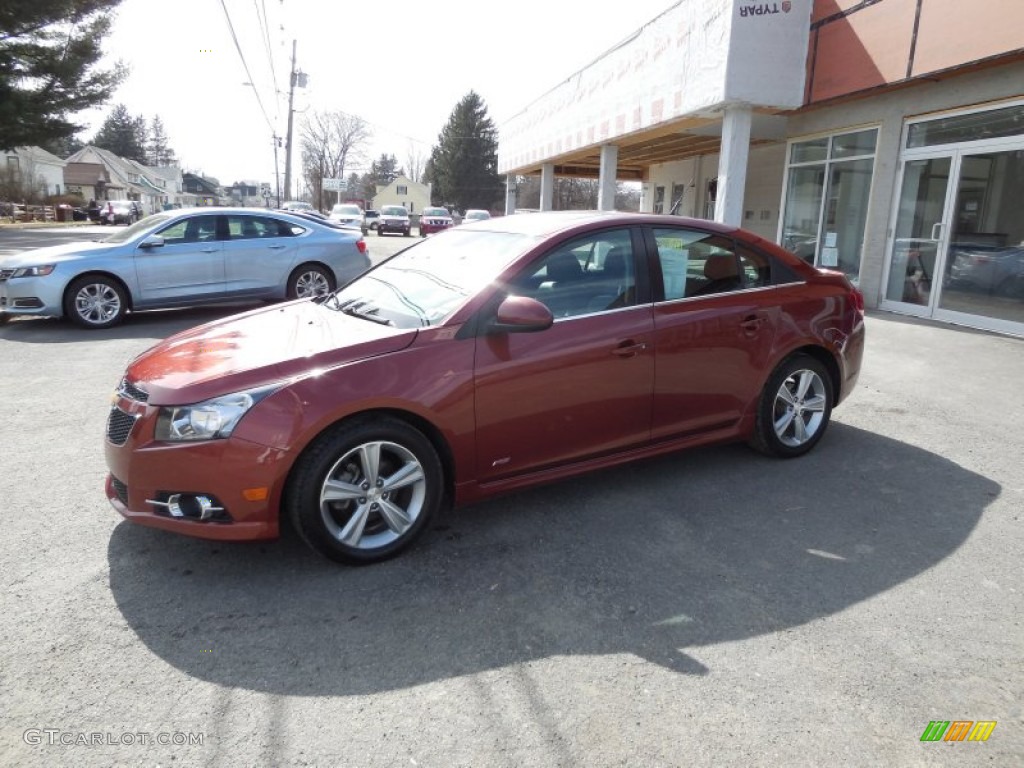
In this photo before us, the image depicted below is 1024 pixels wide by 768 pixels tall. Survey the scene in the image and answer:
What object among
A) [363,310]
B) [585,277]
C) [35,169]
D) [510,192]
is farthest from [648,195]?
[35,169]

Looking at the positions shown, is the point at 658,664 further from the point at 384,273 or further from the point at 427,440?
the point at 384,273

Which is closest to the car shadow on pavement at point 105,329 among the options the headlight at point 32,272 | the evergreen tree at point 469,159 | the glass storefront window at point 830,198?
the headlight at point 32,272

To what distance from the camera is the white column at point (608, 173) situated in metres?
17.6

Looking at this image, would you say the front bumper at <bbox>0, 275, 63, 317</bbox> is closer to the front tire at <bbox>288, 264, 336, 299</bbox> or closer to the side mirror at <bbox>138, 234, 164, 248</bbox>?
the side mirror at <bbox>138, 234, 164, 248</bbox>

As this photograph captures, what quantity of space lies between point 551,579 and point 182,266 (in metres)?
8.03

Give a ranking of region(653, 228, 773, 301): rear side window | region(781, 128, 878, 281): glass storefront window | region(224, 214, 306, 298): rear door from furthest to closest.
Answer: region(781, 128, 878, 281): glass storefront window → region(224, 214, 306, 298): rear door → region(653, 228, 773, 301): rear side window

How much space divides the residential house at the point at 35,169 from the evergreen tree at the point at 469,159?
37235 millimetres

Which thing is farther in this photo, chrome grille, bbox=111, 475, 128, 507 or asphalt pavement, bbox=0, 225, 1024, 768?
chrome grille, bbox=111, 475, 128, 507

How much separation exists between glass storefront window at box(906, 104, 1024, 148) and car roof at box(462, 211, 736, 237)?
7147mm

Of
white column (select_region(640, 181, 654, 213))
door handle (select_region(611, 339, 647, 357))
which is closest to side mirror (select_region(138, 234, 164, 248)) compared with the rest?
door handle (select_region(611, 339, 647, 357))

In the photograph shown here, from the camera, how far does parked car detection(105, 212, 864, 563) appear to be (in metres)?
2.97

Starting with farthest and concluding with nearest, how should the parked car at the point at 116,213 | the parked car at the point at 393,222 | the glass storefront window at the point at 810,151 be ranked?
the parked car at the point at 116,213 < the parked car at the point at 393,222 < the glass storefront window at the point at 810,151

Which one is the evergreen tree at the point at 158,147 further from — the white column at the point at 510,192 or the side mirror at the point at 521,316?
the side mirror at the point at 521,316

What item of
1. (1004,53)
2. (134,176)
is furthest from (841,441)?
(134,176)
